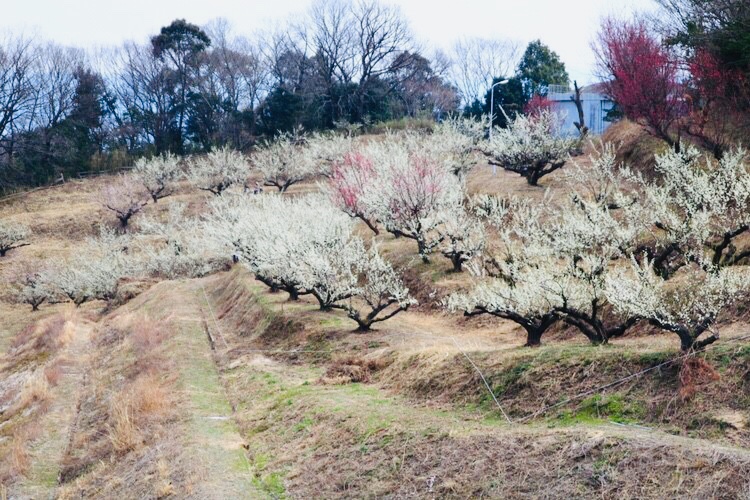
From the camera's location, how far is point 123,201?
60.0 metres

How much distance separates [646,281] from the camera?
545 inches

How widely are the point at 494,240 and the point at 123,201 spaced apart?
3825cm

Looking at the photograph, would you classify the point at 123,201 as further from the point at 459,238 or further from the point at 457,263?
the point at 459,238

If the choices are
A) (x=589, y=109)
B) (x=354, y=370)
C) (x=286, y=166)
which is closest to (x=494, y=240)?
(x=354, y=370)

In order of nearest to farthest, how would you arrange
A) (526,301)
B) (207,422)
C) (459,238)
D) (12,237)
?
(526,301), (207,422), (459,238), (12,237)

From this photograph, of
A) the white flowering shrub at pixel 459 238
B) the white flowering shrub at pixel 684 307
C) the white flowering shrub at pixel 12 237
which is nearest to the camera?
the white flowering shrub at pixel 684 307

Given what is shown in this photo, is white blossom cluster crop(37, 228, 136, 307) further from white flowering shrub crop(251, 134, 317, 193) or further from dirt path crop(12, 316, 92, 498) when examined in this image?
white flowering shrub crop(251, 134, 317, 193)

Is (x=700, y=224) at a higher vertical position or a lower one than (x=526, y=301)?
higher

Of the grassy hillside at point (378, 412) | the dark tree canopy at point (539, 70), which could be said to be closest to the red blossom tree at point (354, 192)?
the grassy hillside at point (378, 412)

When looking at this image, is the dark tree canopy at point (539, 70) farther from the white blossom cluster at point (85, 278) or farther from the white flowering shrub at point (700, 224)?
the white flowering shrub at point (700, 224)

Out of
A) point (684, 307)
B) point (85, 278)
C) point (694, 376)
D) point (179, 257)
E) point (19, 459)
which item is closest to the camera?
point (694, 376)

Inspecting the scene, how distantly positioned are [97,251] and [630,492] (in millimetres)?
47311

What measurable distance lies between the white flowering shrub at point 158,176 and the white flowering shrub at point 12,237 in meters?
10.8

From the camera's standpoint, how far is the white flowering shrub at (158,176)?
64375 millimetres
